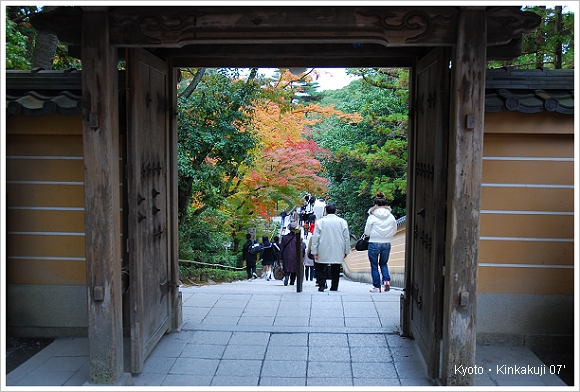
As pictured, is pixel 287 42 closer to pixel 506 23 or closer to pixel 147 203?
pixel 506 23

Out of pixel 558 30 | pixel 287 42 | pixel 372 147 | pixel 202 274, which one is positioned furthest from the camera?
pixel 372 147

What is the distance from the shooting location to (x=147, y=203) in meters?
4.79

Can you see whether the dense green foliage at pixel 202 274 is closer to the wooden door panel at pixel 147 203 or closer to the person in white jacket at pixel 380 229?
the person in white jacket at pixel 380 229

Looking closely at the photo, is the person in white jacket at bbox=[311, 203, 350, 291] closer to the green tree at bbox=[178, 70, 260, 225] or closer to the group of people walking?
the group of people walking

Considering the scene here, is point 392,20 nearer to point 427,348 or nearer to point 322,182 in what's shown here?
Answer: point 427,348

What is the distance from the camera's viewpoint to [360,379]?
4.57m

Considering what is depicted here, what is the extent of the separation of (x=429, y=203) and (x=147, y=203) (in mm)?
2707

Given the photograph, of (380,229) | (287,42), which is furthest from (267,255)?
(287,42)

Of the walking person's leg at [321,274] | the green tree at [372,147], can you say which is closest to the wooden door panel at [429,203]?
the walking person's leg at [321,274]

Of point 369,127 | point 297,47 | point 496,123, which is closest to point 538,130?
point 496,123

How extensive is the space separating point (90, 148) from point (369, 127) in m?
13.7

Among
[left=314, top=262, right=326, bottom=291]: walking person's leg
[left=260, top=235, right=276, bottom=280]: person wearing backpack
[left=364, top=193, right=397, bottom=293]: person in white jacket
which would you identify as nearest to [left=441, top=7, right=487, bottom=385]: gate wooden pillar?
[left=364, top=193, right=397, bottom=293]: person in white jacket

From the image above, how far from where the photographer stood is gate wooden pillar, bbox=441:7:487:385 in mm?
3963

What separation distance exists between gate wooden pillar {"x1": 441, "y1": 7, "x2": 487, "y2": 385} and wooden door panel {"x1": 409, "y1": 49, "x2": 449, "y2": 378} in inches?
8.1
